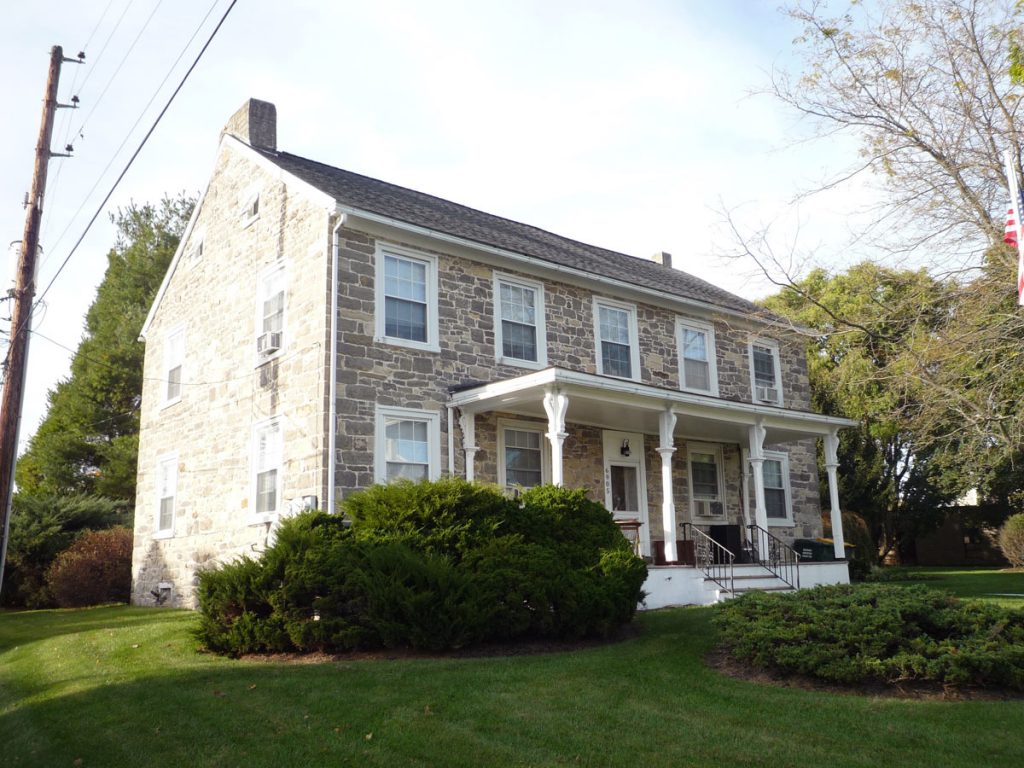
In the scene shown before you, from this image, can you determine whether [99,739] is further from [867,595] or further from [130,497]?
[130,497]

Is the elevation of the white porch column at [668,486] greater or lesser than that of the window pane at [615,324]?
lesser

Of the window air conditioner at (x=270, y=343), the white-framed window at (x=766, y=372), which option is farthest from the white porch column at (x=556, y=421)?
the white-framed window at (x=766, y=372)

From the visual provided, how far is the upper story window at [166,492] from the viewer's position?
17047 millimetres

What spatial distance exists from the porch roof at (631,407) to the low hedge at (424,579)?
286 centimetres

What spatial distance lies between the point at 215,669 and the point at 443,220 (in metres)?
9.33

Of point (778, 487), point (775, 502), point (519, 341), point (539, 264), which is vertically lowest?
point (775, 502)

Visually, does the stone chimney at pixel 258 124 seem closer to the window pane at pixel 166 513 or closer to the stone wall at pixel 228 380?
the stone wall at pixel 228 380

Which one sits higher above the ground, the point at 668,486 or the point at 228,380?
the point at 228,380

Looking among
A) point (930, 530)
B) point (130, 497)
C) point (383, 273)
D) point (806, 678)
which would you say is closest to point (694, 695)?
point (806, 678)

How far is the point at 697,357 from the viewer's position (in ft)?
59.7

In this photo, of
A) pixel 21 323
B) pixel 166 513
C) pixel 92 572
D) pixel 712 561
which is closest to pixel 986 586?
pixel 712 561

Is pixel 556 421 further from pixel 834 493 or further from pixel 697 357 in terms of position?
pixel 834 493

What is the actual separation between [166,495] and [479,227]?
7812 millimetres

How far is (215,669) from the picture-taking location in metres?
8.42
